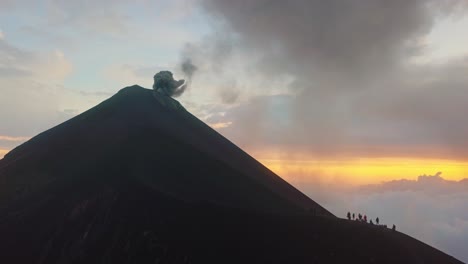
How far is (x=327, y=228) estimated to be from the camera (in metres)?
70.9

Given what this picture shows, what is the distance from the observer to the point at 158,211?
241 ft

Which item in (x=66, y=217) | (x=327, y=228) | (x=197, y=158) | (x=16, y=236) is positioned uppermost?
(x=197, y=158)

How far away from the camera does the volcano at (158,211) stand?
65438 mm

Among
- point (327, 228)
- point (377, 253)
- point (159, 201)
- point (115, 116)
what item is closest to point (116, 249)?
point (159, 201)

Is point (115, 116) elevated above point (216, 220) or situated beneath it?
elevated above

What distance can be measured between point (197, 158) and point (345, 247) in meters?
42.7

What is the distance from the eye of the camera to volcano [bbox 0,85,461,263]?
6544 cm

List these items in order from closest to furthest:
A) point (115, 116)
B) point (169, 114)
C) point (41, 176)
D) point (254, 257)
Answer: point (254, 257) < point (41, 176) < point (115, 116) < point (169, 114)

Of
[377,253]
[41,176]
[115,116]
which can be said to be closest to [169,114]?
→ [115,116]

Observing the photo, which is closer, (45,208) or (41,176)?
(45,208)

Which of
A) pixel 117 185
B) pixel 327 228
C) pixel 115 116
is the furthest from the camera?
pixel 115 116

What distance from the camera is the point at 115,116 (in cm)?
11619

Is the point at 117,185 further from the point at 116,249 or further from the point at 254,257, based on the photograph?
the point at 254,257

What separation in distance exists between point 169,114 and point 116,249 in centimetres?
6182
